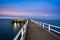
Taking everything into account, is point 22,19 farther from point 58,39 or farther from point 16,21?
point 58,39

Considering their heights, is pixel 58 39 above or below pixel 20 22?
above

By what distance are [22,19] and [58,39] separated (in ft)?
267

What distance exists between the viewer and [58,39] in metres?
8.84

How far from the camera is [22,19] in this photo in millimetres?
89750

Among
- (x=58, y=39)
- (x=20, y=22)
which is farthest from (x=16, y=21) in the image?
(x=58, y=39)

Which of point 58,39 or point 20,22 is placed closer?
point 58,39

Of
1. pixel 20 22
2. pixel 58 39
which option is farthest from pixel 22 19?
pixel 58 39

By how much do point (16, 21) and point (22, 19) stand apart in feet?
14.8

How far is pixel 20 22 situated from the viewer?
288 feet

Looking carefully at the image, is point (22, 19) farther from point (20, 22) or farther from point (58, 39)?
point (58, 39)

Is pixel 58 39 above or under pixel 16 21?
above

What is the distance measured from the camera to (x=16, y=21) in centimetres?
8875

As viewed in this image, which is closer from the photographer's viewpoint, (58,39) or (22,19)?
(58,39)

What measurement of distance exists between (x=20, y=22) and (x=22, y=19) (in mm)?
3169
